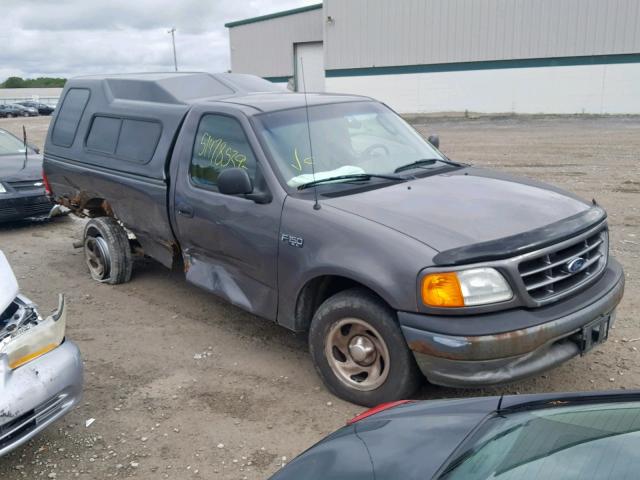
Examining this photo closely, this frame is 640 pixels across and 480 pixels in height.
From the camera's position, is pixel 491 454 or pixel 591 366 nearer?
pixel 491 454

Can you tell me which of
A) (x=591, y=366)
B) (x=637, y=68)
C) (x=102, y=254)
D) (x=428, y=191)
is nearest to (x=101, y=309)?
(x=102, y=254)

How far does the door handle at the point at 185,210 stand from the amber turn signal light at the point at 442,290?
227cm

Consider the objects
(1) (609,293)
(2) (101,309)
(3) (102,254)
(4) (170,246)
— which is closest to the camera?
(1) (609,293)

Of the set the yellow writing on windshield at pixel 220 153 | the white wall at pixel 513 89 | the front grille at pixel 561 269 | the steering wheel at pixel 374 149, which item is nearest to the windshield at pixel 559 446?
the front grille at pixel 561 269

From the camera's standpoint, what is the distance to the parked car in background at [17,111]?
51.5 metres

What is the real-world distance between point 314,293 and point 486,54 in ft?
102

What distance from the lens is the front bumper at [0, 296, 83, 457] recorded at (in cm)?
293

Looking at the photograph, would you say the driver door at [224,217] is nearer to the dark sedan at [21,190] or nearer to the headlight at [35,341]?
the headlight at [35,341]

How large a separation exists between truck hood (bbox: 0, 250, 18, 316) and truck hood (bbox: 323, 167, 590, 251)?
1.90 meters

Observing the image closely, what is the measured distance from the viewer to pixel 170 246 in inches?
208

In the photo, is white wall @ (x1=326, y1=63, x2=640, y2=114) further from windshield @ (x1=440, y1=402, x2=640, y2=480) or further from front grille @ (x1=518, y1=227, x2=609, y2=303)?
windshield @ (x1=440, y1=402, x2=640, y2=480)

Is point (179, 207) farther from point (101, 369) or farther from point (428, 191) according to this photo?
point (428, 191)

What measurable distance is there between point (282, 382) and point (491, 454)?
258cm

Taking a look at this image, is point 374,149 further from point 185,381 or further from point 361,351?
point 185,381
